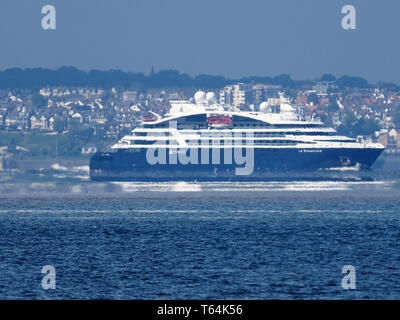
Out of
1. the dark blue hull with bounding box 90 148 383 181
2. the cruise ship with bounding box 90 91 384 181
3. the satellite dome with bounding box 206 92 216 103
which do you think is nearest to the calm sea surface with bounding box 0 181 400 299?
the dark blue hull with bounding box 90 148 383 181

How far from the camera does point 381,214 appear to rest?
69625 millimetres

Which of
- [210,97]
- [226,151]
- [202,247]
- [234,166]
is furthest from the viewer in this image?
[210,97]

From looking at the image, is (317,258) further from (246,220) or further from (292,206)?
(292,206)

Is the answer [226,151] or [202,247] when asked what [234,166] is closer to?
[226,151]

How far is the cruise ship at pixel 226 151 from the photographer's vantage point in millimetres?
119062

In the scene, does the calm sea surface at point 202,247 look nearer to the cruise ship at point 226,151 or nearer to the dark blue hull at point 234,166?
the dark blue hull at point 234,166

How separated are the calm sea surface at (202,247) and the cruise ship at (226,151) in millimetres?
26516

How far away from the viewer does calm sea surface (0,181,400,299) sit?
112 feet

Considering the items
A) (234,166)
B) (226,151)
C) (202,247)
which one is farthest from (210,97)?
(202,247)

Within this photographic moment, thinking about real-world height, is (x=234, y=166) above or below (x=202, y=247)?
below

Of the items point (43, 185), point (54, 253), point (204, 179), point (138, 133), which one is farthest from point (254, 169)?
point (54, 253)

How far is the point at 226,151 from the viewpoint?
398ft

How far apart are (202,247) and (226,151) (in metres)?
74.6
